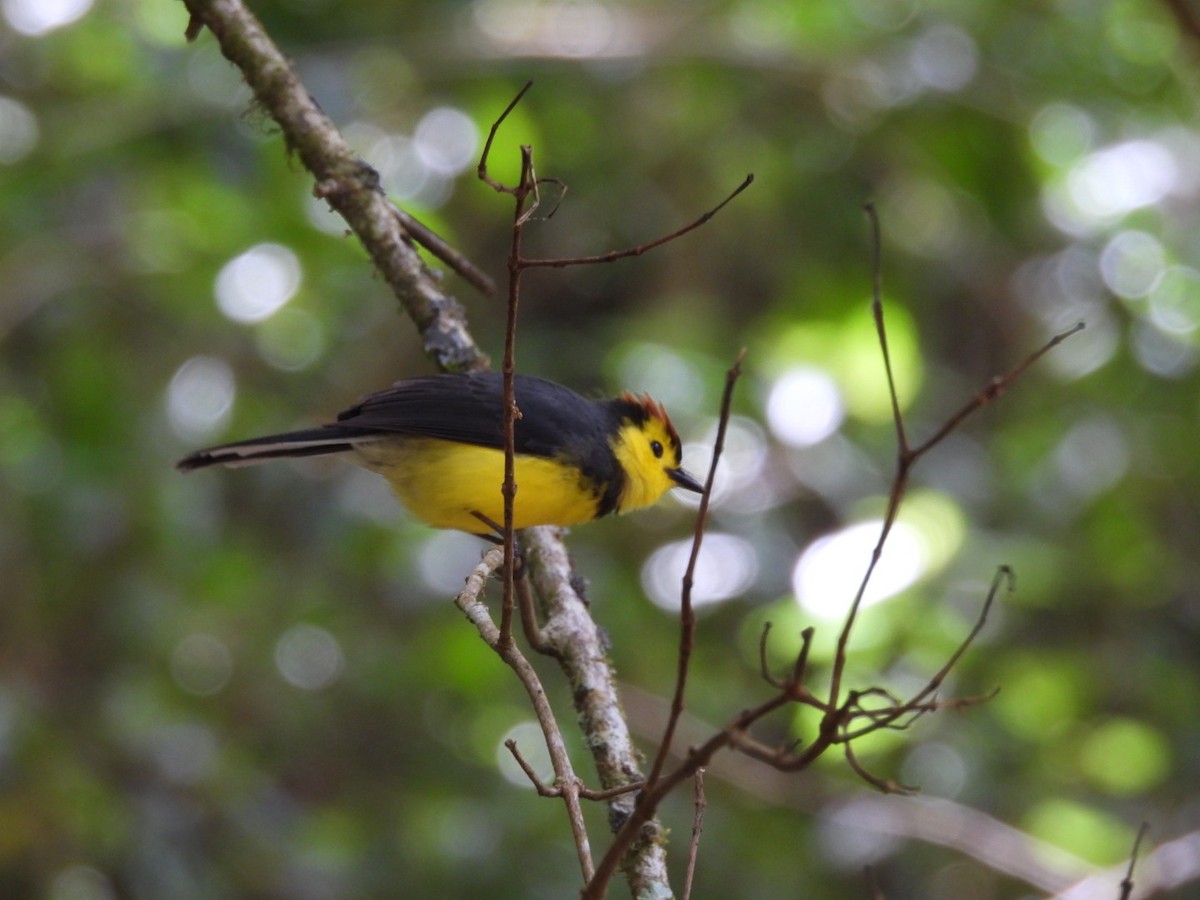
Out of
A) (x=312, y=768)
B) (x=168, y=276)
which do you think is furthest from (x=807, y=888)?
(x=168, y=276)

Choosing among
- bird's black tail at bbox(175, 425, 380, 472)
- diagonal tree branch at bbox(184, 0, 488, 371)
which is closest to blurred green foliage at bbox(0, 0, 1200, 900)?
diagonal tree branch at bbox(184, 0, 488, 371)

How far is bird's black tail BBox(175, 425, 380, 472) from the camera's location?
3.47 meters

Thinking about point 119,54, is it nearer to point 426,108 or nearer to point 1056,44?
point 426,108

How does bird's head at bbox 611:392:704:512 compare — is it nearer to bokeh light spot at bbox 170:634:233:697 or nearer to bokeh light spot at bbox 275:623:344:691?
bokeh light spot at bbox 275:623:344:691

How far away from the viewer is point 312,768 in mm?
7273

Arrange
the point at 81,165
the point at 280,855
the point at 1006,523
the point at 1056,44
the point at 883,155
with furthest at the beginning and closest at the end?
the point at 883,155 < the point at 1056,44 < the point at 1006,523 < the point at 81,165 < the point at 280,855

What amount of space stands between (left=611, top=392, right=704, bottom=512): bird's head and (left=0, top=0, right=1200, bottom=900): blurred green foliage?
0.82 meters

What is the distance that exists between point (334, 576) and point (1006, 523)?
3.19m

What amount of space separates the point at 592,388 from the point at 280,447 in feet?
9.37

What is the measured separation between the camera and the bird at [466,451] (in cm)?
361

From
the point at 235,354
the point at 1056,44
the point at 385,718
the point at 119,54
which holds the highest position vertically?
the point at 1056,44

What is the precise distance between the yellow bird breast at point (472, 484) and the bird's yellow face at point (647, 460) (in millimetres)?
255

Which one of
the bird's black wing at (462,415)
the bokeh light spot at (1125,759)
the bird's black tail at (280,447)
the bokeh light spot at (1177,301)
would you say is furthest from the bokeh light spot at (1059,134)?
the bird's black tail at (280,447)

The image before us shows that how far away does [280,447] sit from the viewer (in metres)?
3.57
